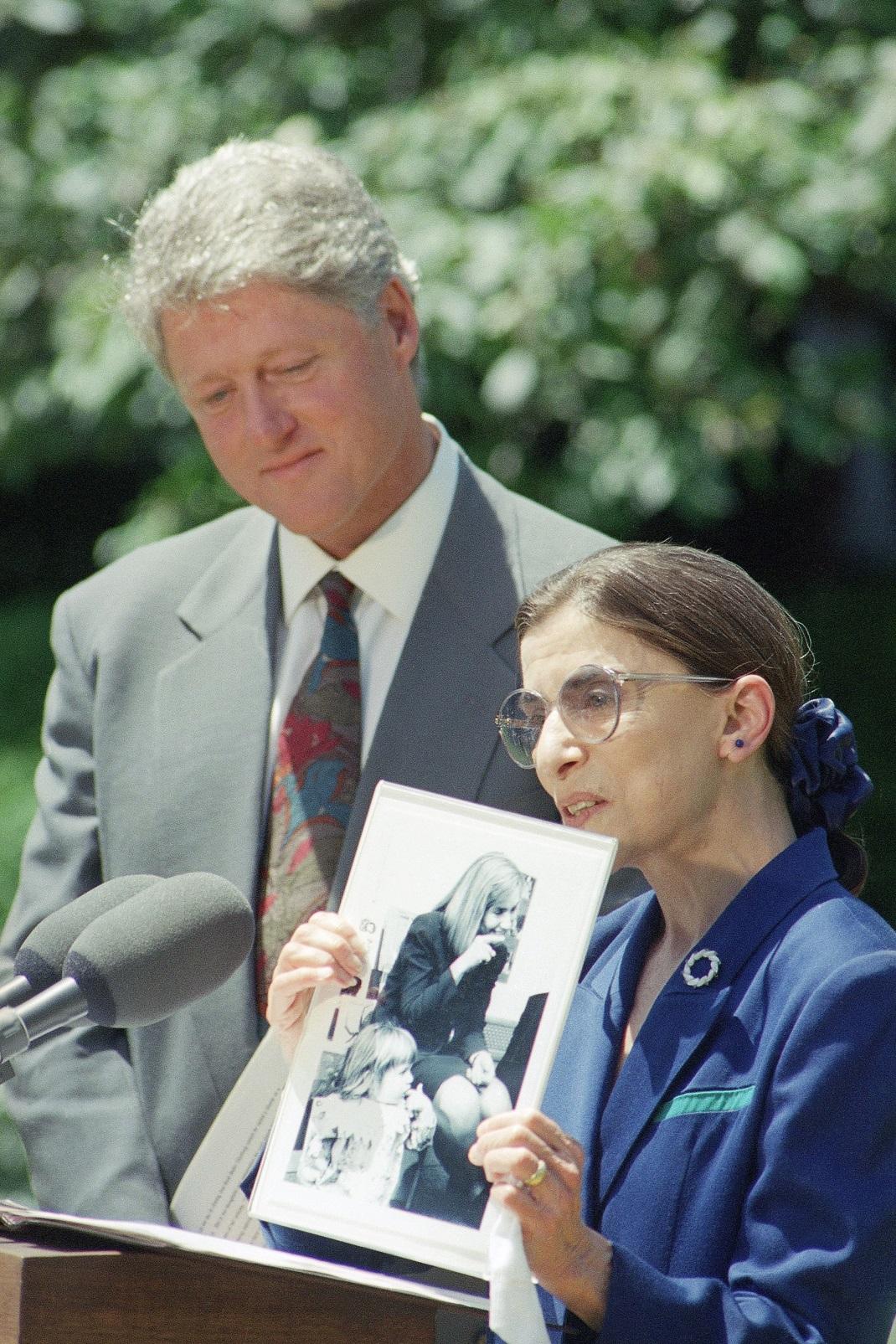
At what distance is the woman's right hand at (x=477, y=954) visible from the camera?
1.84 m

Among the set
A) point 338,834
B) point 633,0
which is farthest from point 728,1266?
point 633,0

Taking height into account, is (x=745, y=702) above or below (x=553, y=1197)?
above

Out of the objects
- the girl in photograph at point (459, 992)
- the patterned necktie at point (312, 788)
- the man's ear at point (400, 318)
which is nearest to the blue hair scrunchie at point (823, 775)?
the girl in photograph at point (459, 992)

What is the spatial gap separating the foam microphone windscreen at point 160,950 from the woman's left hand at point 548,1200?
0.33m

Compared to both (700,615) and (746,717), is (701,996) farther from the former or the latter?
(700,615)

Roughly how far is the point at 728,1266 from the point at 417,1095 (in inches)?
13.8

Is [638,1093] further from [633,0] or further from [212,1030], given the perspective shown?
[633,0]

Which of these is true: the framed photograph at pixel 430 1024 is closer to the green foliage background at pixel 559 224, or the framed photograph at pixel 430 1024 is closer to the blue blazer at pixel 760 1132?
the blue blazer at pixel 760 1132

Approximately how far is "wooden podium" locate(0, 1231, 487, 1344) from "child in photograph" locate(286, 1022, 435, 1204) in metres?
0.13

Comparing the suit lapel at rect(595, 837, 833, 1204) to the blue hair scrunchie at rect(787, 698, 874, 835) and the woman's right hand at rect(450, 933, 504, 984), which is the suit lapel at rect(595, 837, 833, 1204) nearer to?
the blue hair scrunchie at rect(787, 698, 874, 835)

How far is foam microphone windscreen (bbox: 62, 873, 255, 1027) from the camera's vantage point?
1.71 metres

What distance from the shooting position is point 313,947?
192 cm

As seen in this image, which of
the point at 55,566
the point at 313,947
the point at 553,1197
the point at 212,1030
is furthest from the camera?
the point at 55,566

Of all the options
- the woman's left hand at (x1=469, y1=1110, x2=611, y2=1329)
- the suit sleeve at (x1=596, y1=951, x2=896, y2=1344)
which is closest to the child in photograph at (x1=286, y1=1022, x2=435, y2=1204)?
the woman's left hand at (x1=469, y1=1110, x2=611, y2=1329)
